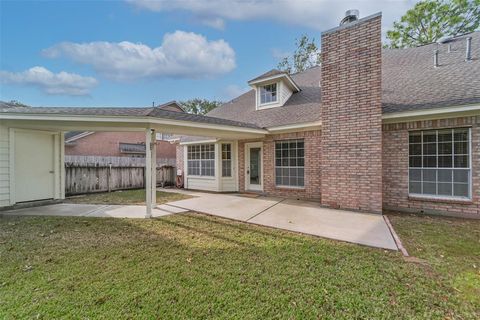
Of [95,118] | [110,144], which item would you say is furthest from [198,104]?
[95,118]

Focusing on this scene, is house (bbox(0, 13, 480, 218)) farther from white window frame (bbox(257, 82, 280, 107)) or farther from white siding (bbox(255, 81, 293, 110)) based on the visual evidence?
white window frame (bbox(257, 82, 280, 107))

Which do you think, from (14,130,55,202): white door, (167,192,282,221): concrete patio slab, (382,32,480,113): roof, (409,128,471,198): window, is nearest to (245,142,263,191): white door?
(167,192,282,221): concrete patio slab

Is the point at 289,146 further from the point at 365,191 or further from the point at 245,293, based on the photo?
the point at 245,293

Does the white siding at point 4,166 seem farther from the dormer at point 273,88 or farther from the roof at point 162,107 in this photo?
the roof at point 162,107

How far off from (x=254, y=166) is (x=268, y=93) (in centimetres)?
383

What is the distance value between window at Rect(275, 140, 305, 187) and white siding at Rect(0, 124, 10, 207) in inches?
357

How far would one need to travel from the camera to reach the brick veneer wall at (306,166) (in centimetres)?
800

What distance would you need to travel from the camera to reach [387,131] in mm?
6605

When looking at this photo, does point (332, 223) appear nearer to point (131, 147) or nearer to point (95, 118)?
point (95, 118)

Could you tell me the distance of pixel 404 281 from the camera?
2775 millimetres

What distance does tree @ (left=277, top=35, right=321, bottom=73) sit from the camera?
21.7 meters

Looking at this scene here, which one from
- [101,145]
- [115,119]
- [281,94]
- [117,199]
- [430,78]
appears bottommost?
[117,199]

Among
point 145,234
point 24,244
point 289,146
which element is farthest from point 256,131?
point 24,244

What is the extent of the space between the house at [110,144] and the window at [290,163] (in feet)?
32.5
